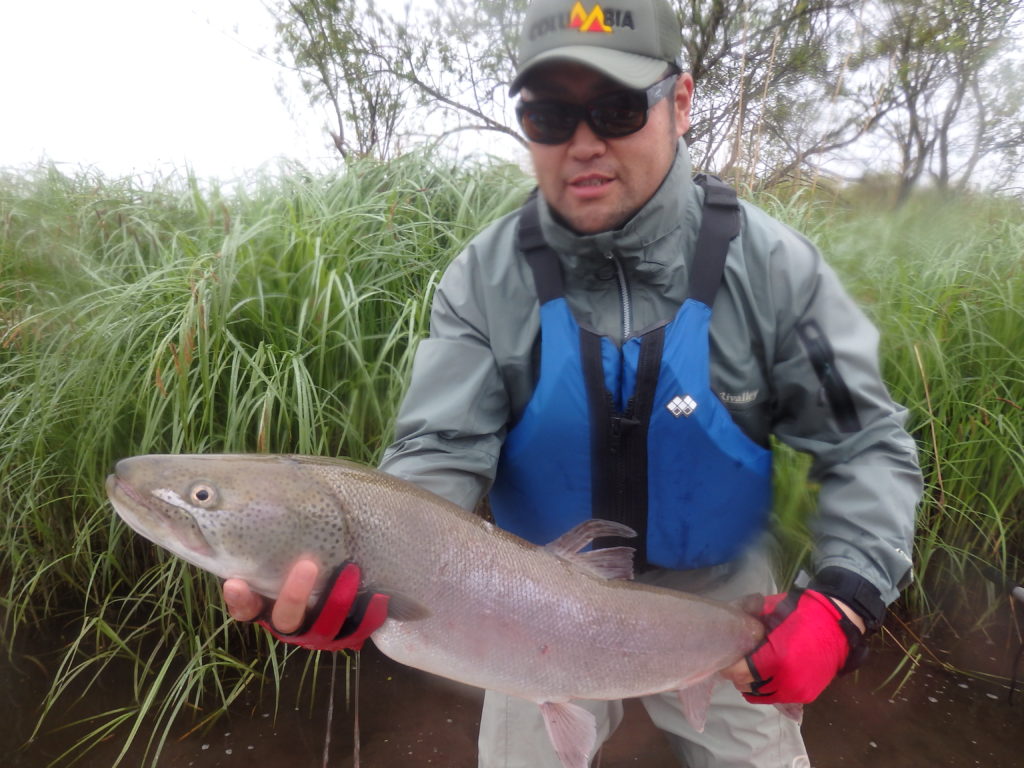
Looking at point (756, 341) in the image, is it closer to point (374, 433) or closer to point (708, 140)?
point (374, 433)

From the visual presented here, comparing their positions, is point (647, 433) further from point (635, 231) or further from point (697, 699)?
point (697, 699)

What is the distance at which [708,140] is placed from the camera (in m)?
6.16

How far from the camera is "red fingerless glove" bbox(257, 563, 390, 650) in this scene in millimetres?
1481

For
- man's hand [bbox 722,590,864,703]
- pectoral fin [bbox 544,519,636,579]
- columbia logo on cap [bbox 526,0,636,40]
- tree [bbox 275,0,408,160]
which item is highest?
tree [bbox 275,0,408,160]

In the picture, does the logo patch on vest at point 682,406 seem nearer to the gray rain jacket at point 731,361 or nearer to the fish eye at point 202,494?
the gray rain jacket at point 731,361

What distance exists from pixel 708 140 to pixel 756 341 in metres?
4.90

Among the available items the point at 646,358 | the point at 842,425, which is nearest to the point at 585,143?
the point at 646,358

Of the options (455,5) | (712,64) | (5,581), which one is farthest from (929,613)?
(455,5)

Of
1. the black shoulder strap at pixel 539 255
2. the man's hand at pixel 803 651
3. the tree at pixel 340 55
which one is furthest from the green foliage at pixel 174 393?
the tree at pixel 340 55

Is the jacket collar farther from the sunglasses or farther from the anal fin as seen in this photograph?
the anal fin

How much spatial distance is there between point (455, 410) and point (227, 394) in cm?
142

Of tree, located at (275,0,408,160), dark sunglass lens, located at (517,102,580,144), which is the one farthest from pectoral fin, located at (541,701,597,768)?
tree, located at (275,0,408,160)

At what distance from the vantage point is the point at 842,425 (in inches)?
70.2

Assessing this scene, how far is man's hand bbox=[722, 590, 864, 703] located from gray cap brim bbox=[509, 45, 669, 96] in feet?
4.59
